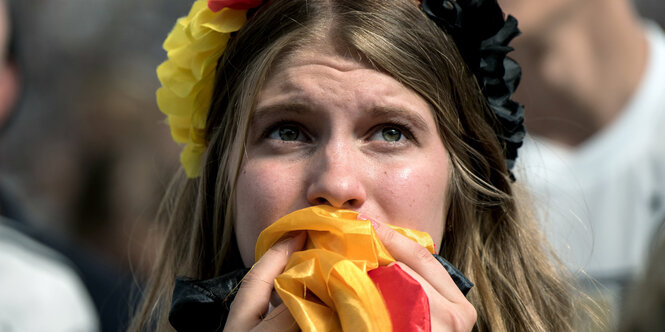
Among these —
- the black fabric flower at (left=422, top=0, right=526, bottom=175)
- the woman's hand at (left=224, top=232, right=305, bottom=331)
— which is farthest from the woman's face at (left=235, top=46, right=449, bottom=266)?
the black fabric flower at (left=422, top=0, right=526, bottom=175)

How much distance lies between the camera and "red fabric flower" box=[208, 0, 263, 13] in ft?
9.16

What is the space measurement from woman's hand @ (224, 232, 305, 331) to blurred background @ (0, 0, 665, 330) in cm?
294

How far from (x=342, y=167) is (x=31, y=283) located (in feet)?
8.36

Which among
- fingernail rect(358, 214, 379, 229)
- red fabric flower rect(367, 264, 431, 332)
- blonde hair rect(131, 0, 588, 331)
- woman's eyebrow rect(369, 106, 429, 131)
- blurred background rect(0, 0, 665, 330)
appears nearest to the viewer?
red fabric flower rect(367, 264, 431, 332)

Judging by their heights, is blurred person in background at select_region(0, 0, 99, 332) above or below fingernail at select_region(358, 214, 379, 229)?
below

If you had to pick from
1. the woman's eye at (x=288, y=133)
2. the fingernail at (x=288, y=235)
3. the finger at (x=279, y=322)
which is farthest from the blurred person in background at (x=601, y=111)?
the finger at (x=279, y=322)

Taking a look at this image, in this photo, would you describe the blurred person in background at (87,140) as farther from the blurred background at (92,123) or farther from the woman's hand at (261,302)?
the woman's hand at (261,302)

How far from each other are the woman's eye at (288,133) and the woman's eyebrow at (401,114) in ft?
0.78

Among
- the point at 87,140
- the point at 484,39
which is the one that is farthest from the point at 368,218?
the point at 87,140

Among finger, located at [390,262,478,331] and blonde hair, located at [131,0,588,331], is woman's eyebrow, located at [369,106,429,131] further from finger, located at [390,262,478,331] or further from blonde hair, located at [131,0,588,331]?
finger, located at [390,262,478,331]

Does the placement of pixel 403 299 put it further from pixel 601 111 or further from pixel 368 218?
pixel 601 111

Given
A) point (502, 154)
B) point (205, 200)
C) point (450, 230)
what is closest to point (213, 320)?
point (205, 200)

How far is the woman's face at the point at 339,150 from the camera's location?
244cm

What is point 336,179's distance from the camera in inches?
92.7
